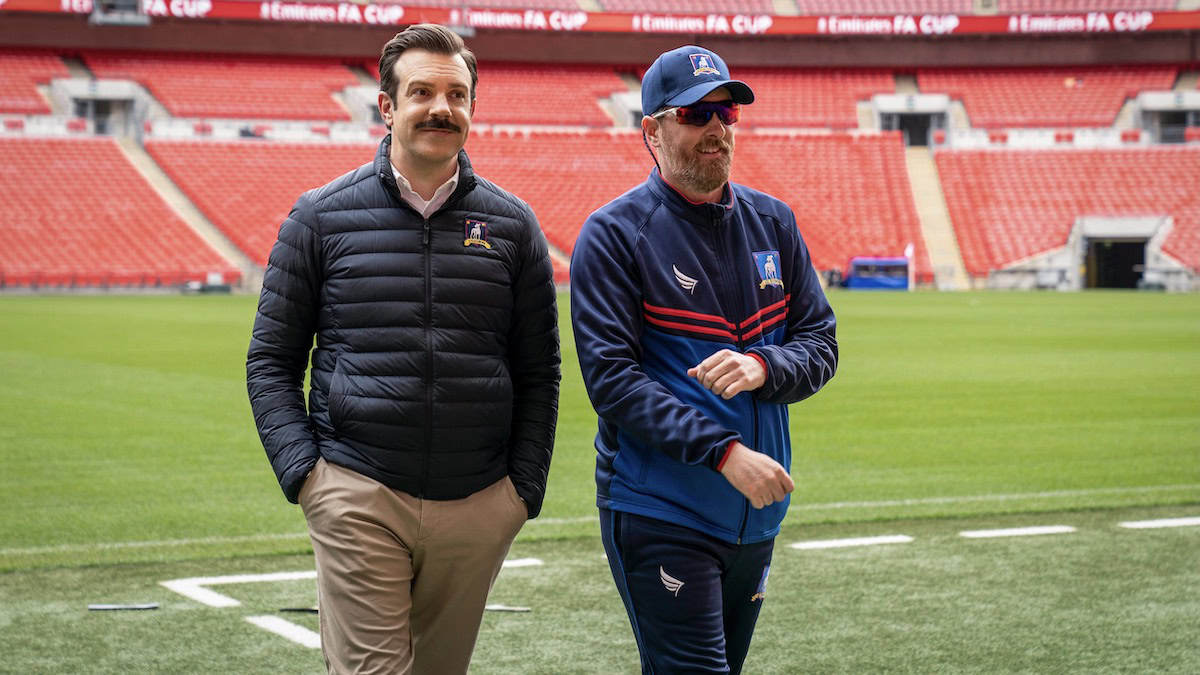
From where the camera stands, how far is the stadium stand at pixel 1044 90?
179ft

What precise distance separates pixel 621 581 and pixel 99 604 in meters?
3.40

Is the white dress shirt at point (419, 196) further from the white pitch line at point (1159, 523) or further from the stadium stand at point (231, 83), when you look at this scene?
the stadium stand at point (231, 83)

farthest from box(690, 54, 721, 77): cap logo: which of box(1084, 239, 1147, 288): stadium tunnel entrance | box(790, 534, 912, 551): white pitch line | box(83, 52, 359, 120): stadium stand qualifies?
box(1084, 239, 1147, 288): stadium tunnel entrance

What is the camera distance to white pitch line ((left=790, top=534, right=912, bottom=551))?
7367 millimetres

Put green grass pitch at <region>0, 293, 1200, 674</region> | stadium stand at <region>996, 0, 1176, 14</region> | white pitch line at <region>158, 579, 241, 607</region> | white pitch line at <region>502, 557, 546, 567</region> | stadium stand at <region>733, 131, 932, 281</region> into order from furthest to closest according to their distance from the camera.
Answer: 1. stadium stand at <region>996, 0, 1176, 14</region>
2. stadium stand at <region>733, 131, 932, 281</region>
3. white pitch line at <region>502, 557, 546, 567</region>
4. white pitch line at <region>158, 579, 241, 607</region>
5. green grass pitch at <region>0, 293, 1200, 674</region>

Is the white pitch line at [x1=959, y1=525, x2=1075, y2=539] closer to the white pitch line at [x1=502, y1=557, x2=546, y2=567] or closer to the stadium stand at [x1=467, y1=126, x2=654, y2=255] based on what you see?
the white pitch line at [x1=502, y1=557, x2=546, y2=567]

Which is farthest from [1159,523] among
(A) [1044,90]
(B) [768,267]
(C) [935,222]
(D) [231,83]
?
(A) [1044,90]

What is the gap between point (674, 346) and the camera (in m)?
3.34

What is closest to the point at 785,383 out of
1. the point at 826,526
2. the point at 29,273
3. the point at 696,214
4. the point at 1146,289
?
the point at 696,214

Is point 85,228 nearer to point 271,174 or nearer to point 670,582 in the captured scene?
point 271,174

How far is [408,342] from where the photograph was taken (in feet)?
11.3

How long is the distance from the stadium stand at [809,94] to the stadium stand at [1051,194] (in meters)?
4.38

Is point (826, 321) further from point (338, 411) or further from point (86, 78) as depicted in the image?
point (86, 78)

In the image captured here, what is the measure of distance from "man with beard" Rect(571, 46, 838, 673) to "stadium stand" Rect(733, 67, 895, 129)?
2022 inches
